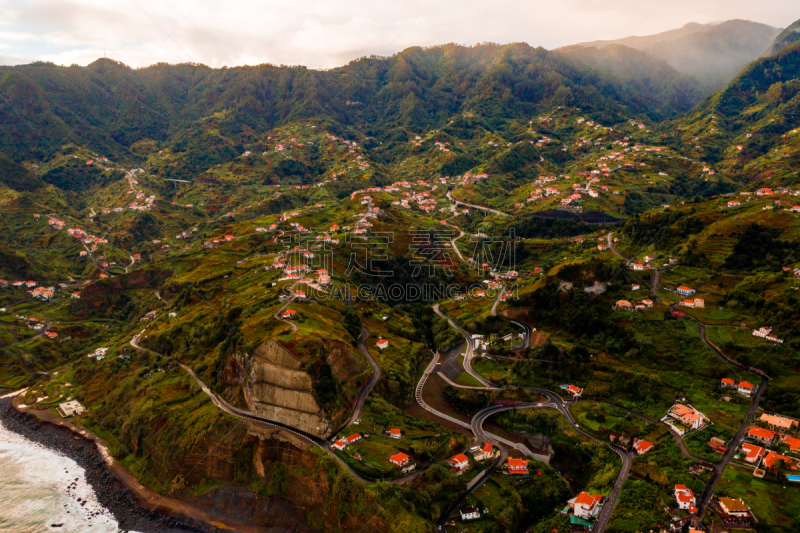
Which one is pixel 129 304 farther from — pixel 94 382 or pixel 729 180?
pixel 729 180

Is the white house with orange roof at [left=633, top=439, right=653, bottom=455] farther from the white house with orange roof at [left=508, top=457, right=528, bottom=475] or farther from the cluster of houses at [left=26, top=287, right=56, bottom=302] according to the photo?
the cluster of houses at [left=26, top=287, right=56, bottom=302]

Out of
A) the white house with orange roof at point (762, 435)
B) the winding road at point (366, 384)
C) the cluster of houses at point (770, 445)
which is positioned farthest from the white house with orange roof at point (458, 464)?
the white house with orange roof at point (762, 435)

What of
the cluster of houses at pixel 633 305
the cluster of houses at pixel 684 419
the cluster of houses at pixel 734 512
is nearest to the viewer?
the cluster of houses at pixel 734 512

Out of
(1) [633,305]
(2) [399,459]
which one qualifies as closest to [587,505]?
(2) [399,459]

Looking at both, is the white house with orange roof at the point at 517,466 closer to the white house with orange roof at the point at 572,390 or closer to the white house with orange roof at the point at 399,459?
the white house with orange roof at the point at 399,459

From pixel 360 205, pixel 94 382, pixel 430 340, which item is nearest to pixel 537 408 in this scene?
pixel 430 340

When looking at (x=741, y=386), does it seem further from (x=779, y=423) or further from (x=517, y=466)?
(x=517, y=466)

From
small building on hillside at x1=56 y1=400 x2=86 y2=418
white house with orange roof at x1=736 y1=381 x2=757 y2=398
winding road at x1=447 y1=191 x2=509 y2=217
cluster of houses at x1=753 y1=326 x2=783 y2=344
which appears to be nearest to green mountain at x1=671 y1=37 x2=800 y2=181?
winding road at x1=447 y1=191 x2=509 y2=217
